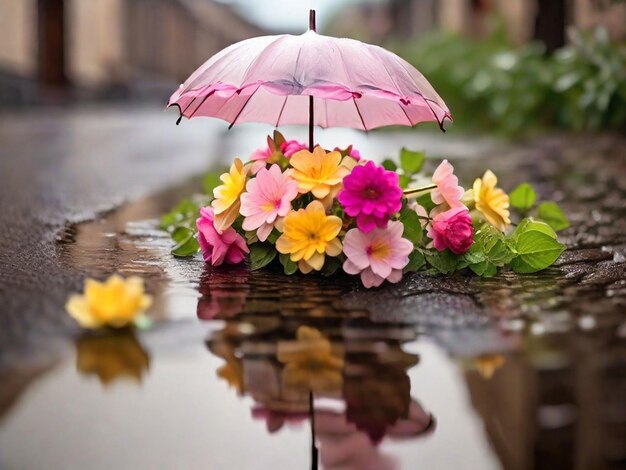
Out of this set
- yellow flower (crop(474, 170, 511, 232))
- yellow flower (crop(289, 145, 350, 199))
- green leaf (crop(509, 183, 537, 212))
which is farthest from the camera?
green leaf (crop(509, 183, 537, 212))

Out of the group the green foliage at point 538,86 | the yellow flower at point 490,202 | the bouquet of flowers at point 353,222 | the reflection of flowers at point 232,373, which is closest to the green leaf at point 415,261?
the bouquet of flowers at point 353,222

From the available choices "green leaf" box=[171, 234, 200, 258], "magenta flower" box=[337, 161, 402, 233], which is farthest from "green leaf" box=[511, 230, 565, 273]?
"green leaf" box=[171, 234, 200, 258]

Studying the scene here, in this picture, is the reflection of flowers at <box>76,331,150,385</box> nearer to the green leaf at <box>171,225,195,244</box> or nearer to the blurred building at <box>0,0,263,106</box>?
the green leaf at <box>171,225,195,244</box>

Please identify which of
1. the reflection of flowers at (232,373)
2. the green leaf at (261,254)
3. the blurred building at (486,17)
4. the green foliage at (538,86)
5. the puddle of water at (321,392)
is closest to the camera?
the puddle of water at (321,392)

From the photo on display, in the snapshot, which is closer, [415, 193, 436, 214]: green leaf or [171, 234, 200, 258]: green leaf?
[415, 193, 436, 214]: green leaf

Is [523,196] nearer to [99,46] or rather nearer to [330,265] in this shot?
[330,265]

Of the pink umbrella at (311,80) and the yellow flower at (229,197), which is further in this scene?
the yellow flower at (229,197)

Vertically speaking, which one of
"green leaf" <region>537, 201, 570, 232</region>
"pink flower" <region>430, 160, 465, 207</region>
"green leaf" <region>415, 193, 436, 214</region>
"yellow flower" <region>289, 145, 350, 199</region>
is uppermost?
"yellow flower" <region>289, 145, 350, 199</region>

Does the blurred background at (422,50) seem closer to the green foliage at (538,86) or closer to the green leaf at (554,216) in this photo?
the green foliage at (538,86)
